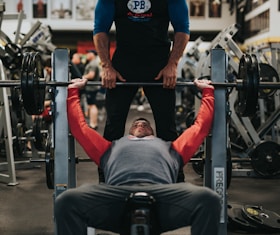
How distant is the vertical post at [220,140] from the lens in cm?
211

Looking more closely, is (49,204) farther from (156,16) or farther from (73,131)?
(156,16)

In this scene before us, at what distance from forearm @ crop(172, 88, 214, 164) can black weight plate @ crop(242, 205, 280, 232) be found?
0.92 m

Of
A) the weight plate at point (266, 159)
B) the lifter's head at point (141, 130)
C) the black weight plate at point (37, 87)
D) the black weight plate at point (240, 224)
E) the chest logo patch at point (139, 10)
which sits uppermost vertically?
the chest logo patch at point (139, 10)

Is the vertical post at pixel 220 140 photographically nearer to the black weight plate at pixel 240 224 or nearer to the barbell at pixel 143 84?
the barbell at pixel 143 84

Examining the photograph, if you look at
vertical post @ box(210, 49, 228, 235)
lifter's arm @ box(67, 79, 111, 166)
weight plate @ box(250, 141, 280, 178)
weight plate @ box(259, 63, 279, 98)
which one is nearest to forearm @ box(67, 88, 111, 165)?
lifter's arm @ box(67, 79, 111, 166)

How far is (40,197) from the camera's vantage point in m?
3.66

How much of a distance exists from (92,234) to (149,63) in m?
0.85

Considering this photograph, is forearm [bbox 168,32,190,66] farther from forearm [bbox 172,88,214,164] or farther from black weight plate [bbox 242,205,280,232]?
black weight plate [bbox 242,205,280,232]

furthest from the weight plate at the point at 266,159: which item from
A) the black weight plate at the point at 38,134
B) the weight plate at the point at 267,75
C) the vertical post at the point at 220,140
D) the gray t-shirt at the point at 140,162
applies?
the gray t-shirt at the point at 140,162

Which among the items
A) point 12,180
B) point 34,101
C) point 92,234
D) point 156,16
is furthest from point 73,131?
point 12,180

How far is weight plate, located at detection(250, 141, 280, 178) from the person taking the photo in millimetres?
4203

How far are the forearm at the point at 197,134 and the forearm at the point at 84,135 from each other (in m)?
0.31

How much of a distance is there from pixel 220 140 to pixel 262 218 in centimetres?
95

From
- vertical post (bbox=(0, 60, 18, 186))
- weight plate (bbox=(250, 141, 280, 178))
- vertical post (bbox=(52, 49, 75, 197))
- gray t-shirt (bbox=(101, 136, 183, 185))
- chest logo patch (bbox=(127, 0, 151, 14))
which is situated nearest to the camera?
gray t-shirt (bbox=(101, 136, 183, 185))
